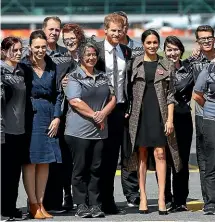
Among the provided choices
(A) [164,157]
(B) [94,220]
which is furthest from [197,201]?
(B) [94,220]

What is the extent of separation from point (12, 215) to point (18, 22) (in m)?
65.6

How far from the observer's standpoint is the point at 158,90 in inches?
351

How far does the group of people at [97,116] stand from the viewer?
8.52 metres

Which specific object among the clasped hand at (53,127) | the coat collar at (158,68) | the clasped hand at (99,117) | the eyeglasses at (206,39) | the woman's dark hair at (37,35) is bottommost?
the clasped hand at (53,127)

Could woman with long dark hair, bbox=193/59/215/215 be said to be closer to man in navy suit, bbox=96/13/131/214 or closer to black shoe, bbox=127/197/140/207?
man in navy suit, bbox=96/13/131/214

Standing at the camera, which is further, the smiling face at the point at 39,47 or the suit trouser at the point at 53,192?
the suit trouser at the point at 53,192

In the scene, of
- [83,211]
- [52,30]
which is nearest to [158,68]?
[52,30]

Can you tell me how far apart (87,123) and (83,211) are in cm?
90

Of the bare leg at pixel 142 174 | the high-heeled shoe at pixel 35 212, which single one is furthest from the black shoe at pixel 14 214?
the bare leg at pixel 142 174

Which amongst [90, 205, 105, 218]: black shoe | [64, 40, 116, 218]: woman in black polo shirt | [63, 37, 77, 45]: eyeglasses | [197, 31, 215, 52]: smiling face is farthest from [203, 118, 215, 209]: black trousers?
[63, 37, 77, 45]: eyeglasses

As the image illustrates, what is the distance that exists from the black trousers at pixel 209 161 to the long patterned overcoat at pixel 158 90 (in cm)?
33

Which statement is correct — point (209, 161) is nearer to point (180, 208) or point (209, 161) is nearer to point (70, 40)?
point (180, 208)

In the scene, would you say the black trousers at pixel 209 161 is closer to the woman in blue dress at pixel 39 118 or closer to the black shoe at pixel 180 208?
the black shoe at pixel 180 208

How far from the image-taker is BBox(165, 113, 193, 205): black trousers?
30.2 ft
